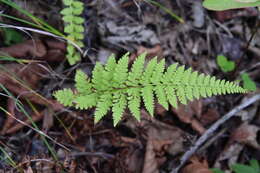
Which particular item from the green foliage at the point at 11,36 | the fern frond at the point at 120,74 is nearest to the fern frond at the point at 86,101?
the fern frond at the point at 120,74

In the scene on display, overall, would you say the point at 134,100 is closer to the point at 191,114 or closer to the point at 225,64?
the point at 191,114

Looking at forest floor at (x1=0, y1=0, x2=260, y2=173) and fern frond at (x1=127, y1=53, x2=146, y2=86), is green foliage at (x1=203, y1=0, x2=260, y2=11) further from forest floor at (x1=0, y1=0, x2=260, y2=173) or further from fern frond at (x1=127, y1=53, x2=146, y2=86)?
fern frond at (x1=127, y1=53, x2=146, y2=86)

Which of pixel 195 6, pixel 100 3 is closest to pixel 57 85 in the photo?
pixel 100 3

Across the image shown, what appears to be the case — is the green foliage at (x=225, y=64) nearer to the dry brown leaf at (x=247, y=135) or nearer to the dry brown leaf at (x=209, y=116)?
the dry brown leaf at (x=209, y=116)

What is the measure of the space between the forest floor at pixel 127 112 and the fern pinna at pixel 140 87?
52 cm

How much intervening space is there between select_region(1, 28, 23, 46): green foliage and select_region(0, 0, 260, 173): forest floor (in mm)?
11

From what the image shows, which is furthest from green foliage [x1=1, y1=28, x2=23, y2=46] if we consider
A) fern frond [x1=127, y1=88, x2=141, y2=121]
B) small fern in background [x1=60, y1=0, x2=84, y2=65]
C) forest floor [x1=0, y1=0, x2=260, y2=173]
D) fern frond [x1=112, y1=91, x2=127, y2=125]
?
fern frond [x1=127, y1=88, x2=141, y2=121]

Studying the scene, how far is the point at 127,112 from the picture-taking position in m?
3.12

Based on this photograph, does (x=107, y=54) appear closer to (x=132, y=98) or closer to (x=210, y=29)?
(x=132, y=98)

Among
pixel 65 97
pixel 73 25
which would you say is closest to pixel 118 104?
pixel 65 97

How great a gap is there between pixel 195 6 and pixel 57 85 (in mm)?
2302

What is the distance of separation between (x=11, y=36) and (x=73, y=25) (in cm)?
70

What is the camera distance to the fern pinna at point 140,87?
2.33 metres

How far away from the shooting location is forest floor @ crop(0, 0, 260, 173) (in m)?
2.85
